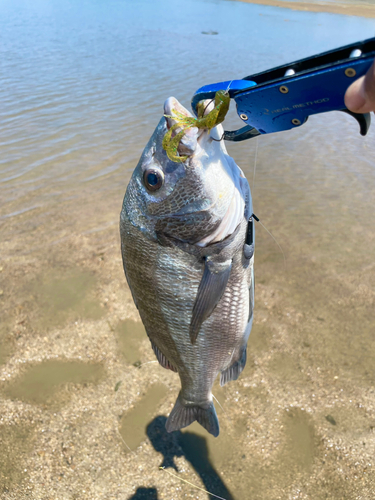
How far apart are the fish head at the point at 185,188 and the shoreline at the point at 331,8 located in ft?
110

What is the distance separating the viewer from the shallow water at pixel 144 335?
267cm

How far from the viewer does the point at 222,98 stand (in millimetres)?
1354

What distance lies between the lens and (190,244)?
176cm

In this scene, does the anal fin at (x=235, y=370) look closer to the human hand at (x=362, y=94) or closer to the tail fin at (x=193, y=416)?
the tail fin at (x=193, y=416)

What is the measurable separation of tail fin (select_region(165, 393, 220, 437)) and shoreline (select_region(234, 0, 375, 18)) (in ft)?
111

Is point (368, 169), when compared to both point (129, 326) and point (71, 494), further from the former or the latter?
point (71, 494)

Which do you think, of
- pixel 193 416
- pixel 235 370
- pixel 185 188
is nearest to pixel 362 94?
pixel 185 188

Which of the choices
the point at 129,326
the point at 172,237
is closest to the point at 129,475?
the point at 129,326

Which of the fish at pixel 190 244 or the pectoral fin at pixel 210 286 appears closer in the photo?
the fish at pixel 190 244

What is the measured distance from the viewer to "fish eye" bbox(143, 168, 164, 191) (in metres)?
1.69

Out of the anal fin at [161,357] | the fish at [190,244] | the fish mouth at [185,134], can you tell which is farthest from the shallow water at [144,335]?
the fish mouth at [185,134]

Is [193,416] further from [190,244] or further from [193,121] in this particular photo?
[193,121]

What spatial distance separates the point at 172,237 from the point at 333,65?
97 centimetres

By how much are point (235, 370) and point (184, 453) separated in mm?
1028
